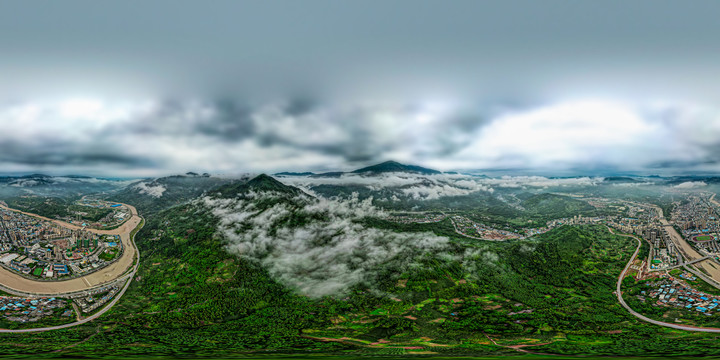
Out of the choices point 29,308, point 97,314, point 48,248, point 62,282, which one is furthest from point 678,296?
point 48,248

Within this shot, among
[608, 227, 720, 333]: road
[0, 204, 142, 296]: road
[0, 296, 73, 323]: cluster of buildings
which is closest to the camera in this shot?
[608, 227, 720, 333]: road

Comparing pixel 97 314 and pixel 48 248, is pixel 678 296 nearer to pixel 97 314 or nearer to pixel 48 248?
pixel 97 314

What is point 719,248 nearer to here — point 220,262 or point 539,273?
point 539,273

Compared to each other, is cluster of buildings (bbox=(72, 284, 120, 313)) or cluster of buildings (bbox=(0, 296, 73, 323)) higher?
cluster of buildings (bbox=(0, 296, 73, 323))

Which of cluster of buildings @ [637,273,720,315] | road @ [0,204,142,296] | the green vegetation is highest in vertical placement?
cluster of buildings @ [637,273,720,315]

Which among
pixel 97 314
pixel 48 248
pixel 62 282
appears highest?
pixel 48 248

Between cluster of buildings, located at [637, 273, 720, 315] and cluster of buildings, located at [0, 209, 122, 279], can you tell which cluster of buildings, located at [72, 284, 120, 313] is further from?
cluster of buildings, located at [637, 273, 720, 315]

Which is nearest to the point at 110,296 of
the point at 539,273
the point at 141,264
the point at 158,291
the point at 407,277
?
the point at 158,291

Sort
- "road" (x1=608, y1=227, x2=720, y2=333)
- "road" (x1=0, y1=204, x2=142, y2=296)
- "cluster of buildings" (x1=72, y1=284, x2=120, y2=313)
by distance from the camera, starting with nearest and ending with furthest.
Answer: "road" (x1=608, y1=227, x2=720, y2=333)
"cluster of buildings" (x1=72, y1=284, x2=120, y2=313)
"road" (x1=0, y1=204, x2=142, y2=296)

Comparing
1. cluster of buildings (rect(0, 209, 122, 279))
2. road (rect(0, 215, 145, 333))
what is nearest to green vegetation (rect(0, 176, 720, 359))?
road (rect(0, 215, 145, 333))
